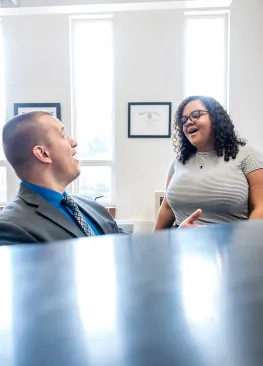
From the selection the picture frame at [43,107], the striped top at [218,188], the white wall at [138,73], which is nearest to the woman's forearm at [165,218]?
the striped top at [218,188]

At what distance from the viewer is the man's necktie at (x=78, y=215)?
107cm

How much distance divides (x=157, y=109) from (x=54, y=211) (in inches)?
101

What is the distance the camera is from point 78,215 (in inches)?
43.9

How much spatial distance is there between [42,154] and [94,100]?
2.56 meters

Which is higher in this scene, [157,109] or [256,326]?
[157,109]

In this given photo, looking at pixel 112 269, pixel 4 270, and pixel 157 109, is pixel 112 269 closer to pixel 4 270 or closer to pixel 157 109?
pixel 4 270

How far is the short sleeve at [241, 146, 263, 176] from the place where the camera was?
1.27 meters

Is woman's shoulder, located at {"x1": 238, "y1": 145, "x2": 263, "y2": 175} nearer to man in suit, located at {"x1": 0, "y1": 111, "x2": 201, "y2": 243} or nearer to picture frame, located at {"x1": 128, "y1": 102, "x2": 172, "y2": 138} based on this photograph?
man in suit, located at {"x1": 0, "y1": 111, "x2": 201, "y2": 243}

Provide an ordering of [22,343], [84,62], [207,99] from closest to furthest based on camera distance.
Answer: [22,343] → [207,99] → [84,62]

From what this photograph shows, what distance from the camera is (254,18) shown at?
3213mm

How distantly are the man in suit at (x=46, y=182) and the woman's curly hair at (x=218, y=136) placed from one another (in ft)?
1.52

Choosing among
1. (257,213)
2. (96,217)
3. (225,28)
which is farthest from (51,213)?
(225,28)

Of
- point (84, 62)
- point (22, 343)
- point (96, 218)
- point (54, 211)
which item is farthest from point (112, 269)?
point (84, 62)

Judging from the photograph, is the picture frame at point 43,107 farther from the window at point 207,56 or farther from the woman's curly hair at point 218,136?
the woman's curly hair at point 218,136
